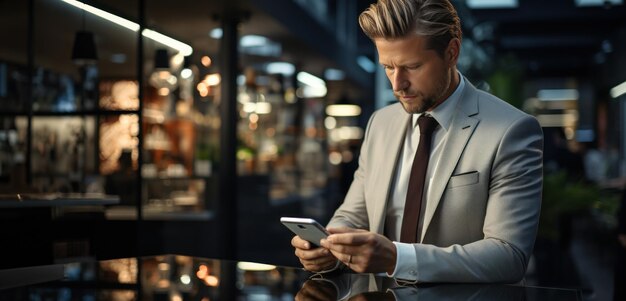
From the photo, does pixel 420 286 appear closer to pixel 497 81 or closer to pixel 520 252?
pixel 520 252

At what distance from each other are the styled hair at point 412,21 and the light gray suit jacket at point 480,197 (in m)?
0.23

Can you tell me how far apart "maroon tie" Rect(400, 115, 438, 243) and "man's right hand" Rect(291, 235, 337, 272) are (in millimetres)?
240

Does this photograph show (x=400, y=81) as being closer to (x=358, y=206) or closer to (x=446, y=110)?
(x=446, y=110)

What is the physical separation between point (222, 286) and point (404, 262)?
0.44 m

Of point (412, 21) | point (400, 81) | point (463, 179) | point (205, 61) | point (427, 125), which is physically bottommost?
point (463, 179)

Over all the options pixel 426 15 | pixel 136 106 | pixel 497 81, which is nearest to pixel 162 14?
pixel 136 106

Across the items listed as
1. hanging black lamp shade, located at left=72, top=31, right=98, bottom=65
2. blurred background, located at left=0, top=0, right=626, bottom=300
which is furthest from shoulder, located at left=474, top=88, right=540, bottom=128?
hanging black lamp shade, located at left=72, top=31, right=98, bottom=65

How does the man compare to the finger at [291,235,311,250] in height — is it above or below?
above

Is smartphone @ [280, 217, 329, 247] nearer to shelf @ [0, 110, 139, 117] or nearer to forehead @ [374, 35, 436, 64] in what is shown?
forehead @ [374, 35, 436, 64]

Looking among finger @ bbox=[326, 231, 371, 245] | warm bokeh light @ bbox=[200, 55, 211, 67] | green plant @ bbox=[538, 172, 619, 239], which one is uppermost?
warm bokeh light @ bbox=[200, 55, 211, 67]

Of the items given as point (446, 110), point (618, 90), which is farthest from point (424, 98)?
point (618, 90)

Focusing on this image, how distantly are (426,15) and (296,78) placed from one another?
1195 cm

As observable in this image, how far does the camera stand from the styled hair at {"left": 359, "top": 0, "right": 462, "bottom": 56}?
6.70 ft

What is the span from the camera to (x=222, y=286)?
191cm
